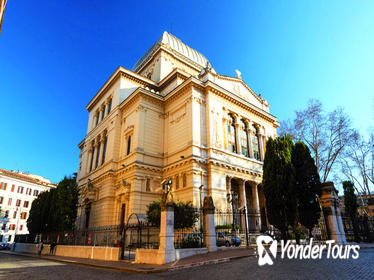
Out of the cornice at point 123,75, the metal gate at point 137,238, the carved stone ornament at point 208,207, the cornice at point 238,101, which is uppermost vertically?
the cornice at point 123,75

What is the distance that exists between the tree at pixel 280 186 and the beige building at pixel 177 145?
6042 millimetres

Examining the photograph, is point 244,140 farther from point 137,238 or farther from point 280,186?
point 137,238

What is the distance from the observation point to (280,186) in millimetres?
13461

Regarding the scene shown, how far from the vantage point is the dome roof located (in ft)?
119

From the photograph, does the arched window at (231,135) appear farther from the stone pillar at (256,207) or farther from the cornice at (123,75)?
the cornice at (123,75)

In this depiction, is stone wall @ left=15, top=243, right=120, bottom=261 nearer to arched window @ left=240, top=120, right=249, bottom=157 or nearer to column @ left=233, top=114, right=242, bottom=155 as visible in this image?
column @ left=233, top=114, right=242, bottom=155

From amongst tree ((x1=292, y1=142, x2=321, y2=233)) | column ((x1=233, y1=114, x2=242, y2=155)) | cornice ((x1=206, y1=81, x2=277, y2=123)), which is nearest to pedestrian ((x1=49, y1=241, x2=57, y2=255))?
column ((x1=233, y1=114, x2=242, y2=155))

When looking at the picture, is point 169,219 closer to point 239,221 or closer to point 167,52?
point 239,221

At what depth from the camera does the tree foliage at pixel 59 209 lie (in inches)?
860

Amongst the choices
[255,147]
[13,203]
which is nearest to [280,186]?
[255,147]

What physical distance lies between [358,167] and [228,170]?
569 inches

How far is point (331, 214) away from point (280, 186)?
348 cm

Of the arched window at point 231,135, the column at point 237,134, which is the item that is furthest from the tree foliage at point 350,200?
the arched window at point 231,135

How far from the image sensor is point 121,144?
1068 inches
